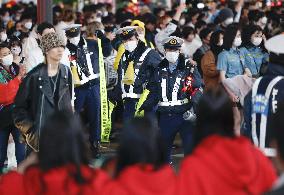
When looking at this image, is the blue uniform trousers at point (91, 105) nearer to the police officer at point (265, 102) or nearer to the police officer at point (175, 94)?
the police officer at point (175, 94)

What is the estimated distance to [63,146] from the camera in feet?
20.9

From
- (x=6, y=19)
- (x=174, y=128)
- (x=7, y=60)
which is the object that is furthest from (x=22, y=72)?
(x=6, y=19)

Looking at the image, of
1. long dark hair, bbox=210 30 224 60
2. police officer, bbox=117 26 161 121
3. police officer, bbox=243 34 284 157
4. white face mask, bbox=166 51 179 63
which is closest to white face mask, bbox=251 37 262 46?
long dark hair, bbox=210 30 224 60

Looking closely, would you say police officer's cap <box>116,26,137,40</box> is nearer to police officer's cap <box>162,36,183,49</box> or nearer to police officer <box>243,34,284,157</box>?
police officer's cap <box>162,36,183,49</box>

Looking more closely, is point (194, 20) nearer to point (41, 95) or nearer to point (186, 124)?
point (186, 124)

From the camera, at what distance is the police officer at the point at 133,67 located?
540 inches

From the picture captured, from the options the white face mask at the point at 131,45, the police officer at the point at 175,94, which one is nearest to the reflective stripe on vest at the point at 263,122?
the police officer at the point at 175,94

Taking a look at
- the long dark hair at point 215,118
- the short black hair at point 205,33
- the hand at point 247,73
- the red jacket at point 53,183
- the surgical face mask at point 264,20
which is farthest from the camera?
the surgical face mask at point 264,20

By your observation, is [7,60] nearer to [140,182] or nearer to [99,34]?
[99,34]

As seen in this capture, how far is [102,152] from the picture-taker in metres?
15.1

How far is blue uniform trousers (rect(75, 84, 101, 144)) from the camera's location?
14523mm

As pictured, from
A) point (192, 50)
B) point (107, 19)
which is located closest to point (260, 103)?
point (192, 50)

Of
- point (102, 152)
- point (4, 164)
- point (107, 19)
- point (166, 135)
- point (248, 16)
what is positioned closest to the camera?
point (166, 135)

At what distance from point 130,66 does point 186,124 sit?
187cm
